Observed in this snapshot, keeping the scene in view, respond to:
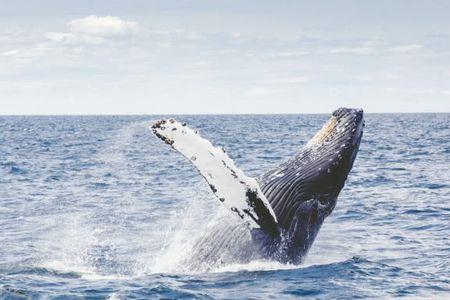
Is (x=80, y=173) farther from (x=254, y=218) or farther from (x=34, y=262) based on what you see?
(x=254, y=218)

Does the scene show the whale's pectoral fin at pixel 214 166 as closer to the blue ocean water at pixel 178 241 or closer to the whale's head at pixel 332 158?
the blue ocean water at pixel 178 241

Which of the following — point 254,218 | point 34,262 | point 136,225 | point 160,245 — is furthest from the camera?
point 136,225

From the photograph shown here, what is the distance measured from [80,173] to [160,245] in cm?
1670

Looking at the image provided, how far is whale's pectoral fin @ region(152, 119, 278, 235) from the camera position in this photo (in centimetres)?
726

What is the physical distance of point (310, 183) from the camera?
8.78 m

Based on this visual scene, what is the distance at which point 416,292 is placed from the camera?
9.05 m

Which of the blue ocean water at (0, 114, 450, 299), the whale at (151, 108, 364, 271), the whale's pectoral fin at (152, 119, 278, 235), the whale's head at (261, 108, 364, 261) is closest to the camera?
the whale's pectoral fin at (152, 119, 278, 235)

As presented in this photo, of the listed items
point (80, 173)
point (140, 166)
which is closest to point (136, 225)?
point (80, 173)

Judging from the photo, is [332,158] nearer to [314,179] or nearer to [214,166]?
[314,179]

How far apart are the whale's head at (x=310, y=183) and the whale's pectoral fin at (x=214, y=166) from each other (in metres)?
1.12

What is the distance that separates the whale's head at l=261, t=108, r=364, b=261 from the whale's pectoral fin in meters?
1.12

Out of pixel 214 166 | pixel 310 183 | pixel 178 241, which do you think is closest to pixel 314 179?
pixel 310 183

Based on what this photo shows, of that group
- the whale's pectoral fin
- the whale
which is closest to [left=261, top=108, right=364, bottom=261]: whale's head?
the whale

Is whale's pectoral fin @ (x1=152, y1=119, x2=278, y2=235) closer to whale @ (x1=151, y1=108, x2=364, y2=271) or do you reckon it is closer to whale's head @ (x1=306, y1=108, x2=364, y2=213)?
whale @ (x1=151, y1=108, x2=364, y2=271)
